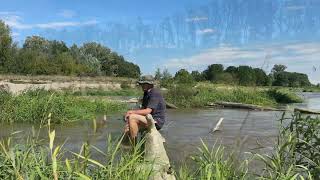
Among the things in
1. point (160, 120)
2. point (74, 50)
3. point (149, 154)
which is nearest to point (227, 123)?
point (160, 120)

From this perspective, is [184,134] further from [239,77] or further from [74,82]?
[239,77]

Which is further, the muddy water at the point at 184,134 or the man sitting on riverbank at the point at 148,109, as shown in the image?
the muddy water at the point at 184,134

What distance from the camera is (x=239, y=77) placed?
6344cm

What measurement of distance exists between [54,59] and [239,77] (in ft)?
112

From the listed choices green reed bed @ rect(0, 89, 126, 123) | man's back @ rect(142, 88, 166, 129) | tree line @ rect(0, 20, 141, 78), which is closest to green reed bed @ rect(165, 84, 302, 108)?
green reed bed @ rect(0, 89, 126, 123)

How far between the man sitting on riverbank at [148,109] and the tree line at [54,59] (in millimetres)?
58054

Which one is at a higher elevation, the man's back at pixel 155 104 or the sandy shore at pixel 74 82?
the man's back at pixel 155 104

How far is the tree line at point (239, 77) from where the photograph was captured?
115 ft

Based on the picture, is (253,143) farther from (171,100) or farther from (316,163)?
(171,100)

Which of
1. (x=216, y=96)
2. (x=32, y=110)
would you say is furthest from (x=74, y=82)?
(x=32, y=110)

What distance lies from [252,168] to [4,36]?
208 feet

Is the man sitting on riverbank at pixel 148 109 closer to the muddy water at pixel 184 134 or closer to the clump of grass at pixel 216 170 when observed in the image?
the muddy water at pixel 184 134

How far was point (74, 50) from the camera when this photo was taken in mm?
112688

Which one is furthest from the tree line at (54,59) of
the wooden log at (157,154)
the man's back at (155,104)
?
the wooden log at (157,154)
